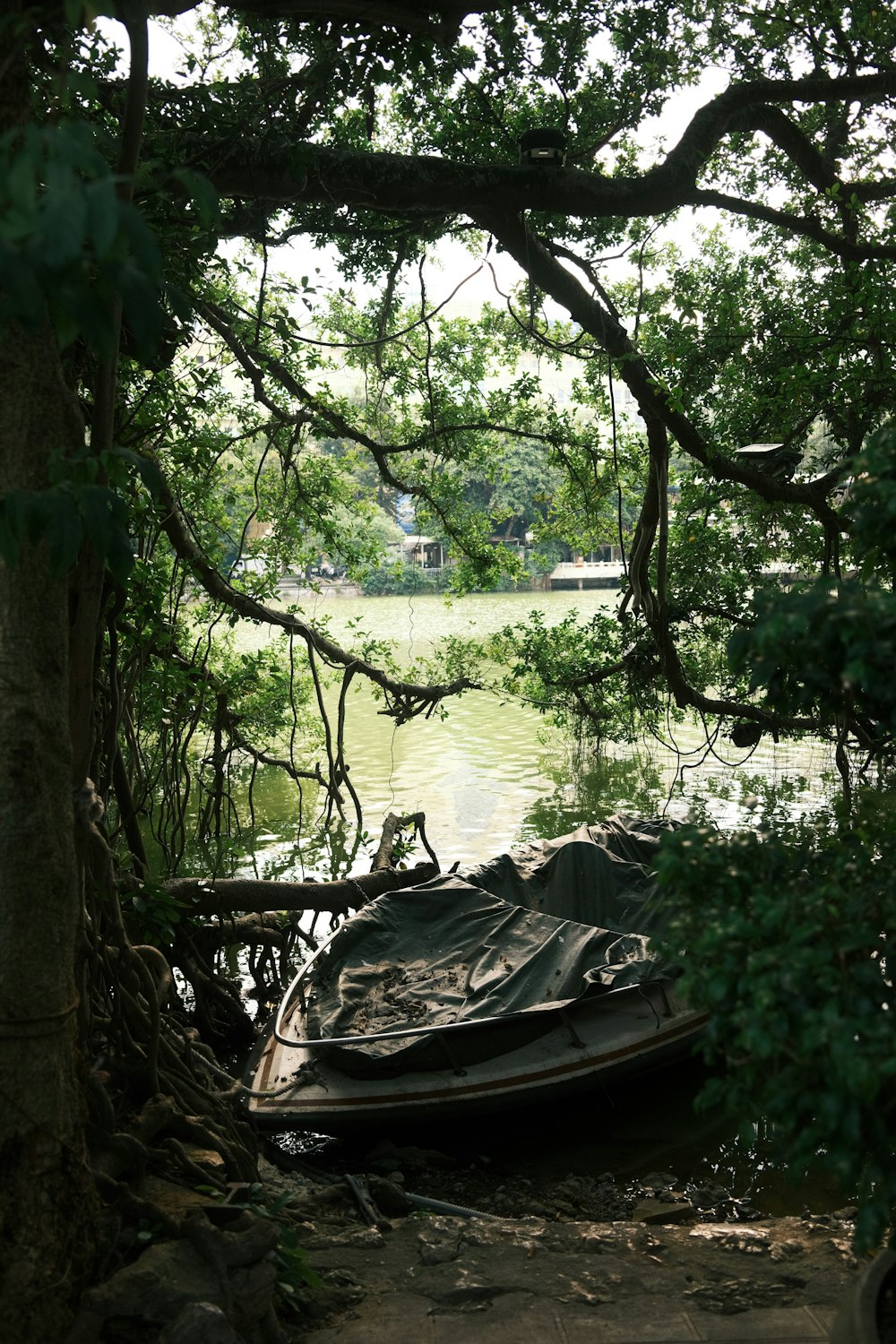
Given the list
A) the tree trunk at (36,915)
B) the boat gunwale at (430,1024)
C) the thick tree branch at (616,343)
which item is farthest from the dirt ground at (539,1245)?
the thick tree branch at (616,343)

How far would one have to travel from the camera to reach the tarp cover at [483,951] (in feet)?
20.0

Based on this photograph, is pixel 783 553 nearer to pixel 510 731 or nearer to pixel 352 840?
pixel 352 840

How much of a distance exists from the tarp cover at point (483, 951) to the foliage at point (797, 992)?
3313 mm

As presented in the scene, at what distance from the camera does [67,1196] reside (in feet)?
10.0

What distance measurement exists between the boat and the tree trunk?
107 inches

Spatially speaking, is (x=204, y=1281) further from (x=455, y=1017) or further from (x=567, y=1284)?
(x=455, y=1017)

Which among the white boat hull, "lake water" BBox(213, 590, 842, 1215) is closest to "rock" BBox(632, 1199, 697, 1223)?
"lake water" BBox(213, 590, 842, 1215)

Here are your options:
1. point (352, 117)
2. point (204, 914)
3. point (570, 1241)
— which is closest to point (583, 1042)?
point (570, 1241)

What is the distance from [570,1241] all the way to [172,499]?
13.6ft

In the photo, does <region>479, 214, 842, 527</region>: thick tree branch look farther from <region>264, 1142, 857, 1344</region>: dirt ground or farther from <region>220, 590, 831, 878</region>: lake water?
<region>264, 1142, 857, 1344</region>: dirt ground

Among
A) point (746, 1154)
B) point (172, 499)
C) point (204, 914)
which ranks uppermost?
point (172, 499)

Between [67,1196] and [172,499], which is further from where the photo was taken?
[172,499]

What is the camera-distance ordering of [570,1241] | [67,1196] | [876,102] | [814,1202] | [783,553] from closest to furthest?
[67,1196] → [570,1241] → [814,1202] → [876,102] → [783,553]

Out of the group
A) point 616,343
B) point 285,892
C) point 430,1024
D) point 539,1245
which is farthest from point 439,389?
point 539,1245
